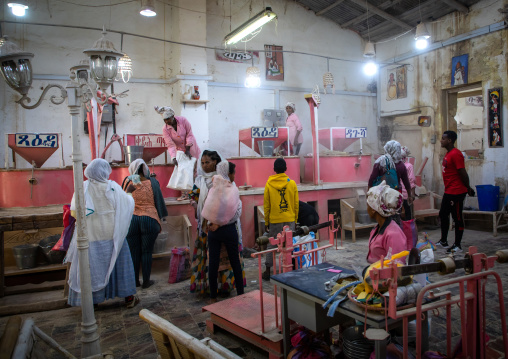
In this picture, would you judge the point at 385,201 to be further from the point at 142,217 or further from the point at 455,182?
the point at 455,182

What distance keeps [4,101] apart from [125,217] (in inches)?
269

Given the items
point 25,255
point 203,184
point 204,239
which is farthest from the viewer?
point 25,255

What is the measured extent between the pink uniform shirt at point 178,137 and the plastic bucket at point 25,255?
2.86 metres

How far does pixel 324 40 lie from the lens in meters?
13.1

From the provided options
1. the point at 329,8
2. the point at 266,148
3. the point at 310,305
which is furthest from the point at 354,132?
the point at 310,305

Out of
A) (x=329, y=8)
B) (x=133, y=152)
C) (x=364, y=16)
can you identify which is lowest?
(x=133, y=152)

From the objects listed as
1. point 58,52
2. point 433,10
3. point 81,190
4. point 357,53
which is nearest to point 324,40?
point 357,53

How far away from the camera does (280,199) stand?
5.51m

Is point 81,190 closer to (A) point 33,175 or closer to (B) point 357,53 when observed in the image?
(A) point 33,175

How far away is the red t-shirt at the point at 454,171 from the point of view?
6910mm

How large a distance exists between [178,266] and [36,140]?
338cm

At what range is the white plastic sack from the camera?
24.2ft

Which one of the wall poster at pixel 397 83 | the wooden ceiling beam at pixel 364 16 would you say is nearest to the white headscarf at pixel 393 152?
the wooden ceiling beam at pixel 364 16

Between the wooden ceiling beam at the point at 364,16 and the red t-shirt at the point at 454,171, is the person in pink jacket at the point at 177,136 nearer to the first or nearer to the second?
the red t-shirt at the point at 454,171
